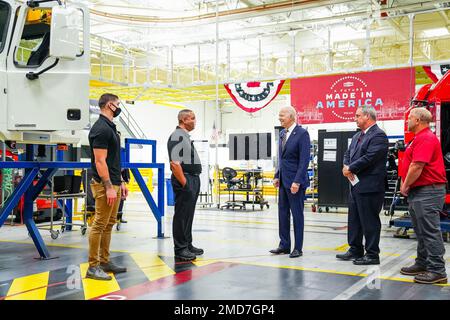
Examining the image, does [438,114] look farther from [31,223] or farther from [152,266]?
[31,223]

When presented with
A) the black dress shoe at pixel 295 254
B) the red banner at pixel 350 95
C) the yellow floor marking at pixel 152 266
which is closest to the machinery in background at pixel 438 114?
the black dress shoe at pixel 295 254

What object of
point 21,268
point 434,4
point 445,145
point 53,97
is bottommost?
point 21,268

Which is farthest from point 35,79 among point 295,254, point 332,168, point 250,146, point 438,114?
point 250,146

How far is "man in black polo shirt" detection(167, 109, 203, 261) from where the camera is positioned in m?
5.38

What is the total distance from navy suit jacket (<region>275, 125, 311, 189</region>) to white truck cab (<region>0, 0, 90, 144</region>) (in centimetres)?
246

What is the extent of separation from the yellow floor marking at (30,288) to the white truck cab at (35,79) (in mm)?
1763

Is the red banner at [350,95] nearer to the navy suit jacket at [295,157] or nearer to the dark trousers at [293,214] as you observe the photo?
the navy suit jacket at [295,157]

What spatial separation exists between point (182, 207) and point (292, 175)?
1.38 m

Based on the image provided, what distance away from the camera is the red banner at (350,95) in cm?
1195
